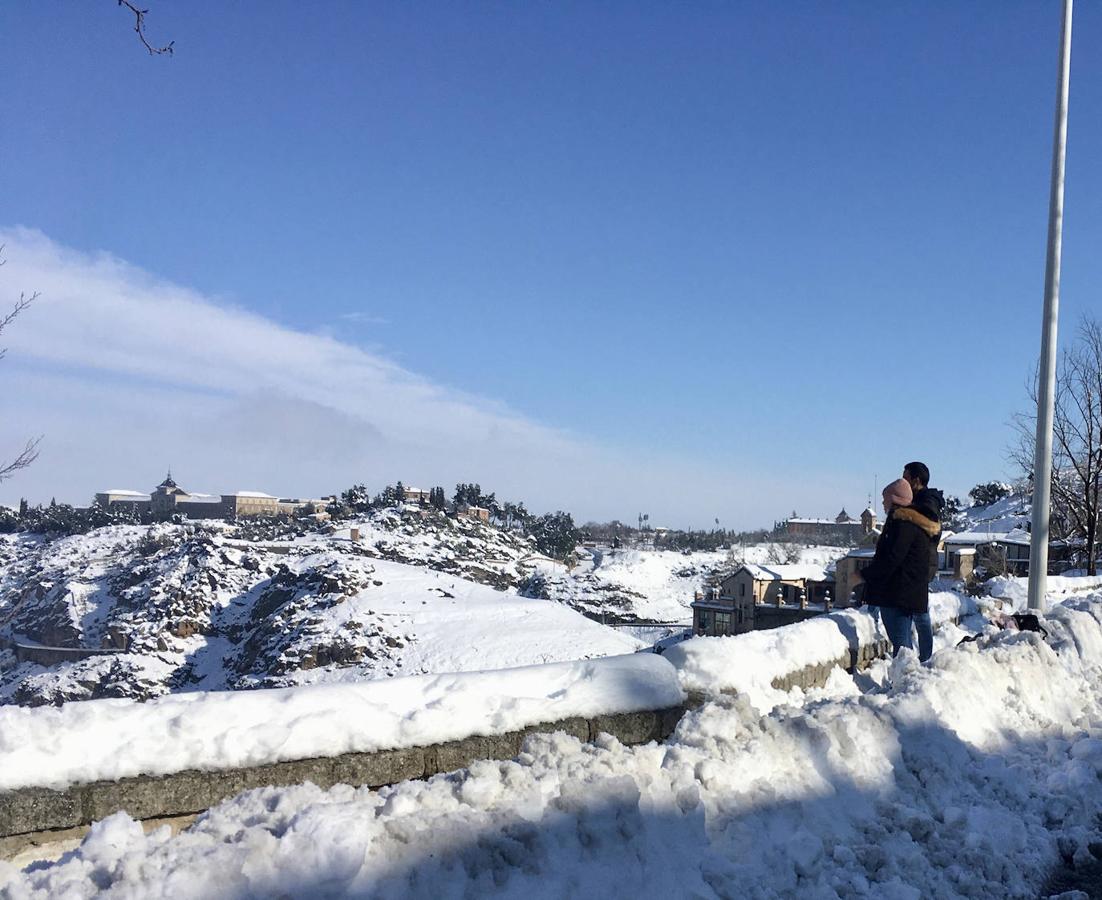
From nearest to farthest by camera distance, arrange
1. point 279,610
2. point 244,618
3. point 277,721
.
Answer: point 277,721 → point 279,610 → point 244,618

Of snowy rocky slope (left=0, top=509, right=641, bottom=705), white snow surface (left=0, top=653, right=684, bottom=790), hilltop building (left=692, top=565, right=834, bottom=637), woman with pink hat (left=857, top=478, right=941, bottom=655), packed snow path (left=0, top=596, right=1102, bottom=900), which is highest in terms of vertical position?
woman with pink hat (left=857, top=478, right=941, bottom=655)

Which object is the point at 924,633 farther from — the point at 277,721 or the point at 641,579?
the point at 641,579

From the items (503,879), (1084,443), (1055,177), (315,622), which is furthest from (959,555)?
(315,622)

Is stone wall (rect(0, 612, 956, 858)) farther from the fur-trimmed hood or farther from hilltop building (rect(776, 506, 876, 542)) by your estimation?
hilltop building (rect(776, 506, 876, 542))

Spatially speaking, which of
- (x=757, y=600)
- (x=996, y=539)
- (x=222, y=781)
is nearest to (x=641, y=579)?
(x=996, y=539)

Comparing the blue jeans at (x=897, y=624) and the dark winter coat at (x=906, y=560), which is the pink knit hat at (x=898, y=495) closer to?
the dark winter coat at (x=906, y=560)

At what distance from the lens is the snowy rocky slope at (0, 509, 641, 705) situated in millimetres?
44625

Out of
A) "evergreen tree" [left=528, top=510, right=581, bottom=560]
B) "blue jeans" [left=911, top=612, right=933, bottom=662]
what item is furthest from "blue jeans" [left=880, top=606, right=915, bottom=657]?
"evergreen tree" [left=528, top=510, right=581, bottom=560]

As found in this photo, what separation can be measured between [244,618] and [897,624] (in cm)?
5887

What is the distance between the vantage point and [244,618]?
195 feet

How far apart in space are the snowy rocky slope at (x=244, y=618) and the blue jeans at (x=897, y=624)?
34.0 meters

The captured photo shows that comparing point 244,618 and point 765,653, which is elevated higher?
point 765,653

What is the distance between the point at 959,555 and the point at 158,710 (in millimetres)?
32935

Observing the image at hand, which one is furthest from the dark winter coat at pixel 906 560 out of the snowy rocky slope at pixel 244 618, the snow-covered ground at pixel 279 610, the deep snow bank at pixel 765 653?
the snowy rocky slope at pixel 244 618
